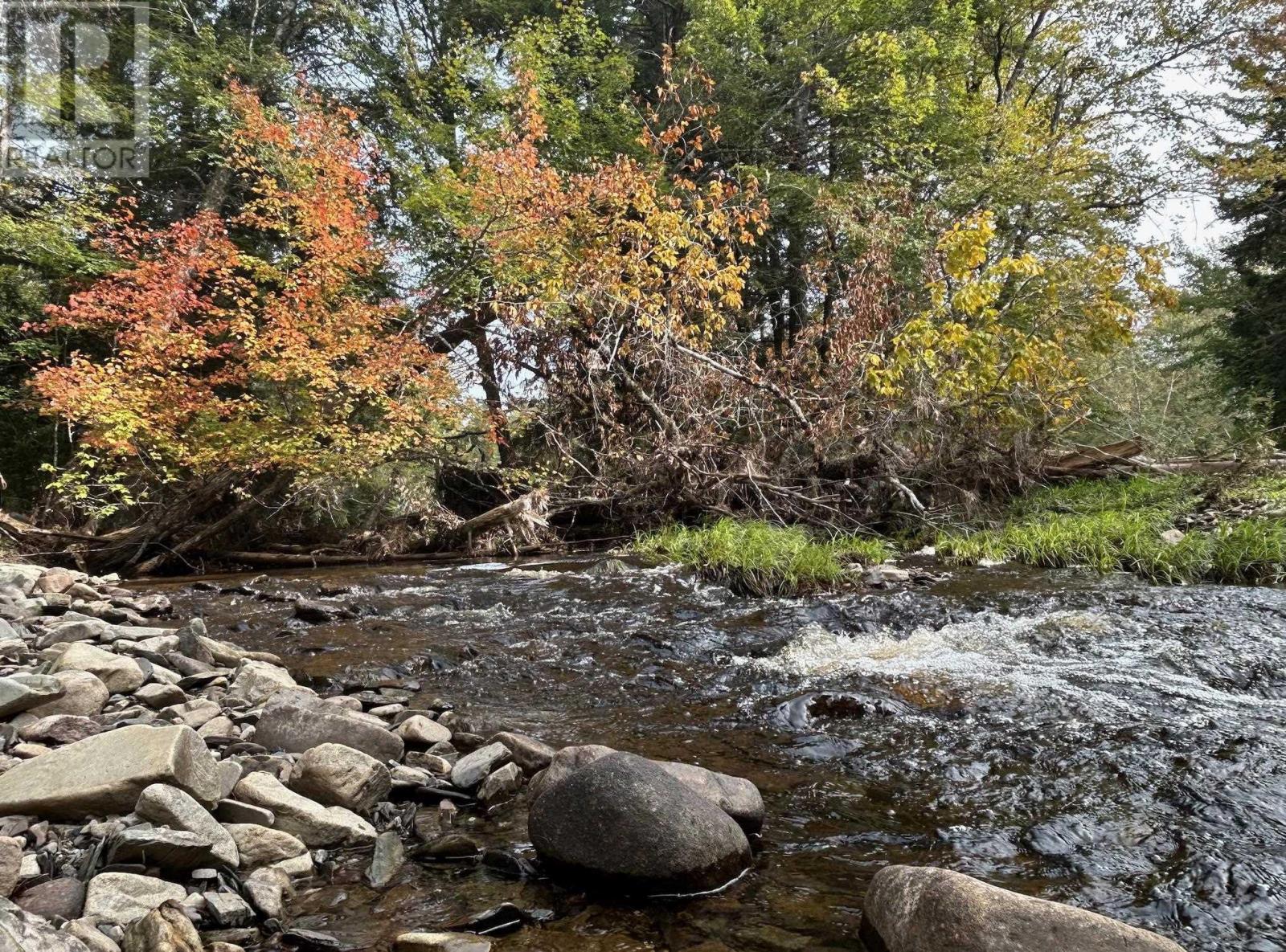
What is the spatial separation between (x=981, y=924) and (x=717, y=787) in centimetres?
102

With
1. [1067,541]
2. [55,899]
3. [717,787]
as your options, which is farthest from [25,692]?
[1067,541]

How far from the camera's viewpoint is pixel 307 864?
7.61ft

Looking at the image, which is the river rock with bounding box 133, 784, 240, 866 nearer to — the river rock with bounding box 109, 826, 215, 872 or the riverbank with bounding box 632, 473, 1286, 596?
the river rock with bounding box 109, 826, 215, 872

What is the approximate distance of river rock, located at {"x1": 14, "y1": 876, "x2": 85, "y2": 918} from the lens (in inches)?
74.5

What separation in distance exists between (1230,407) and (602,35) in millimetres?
16848

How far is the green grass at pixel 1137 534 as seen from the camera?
265 inches

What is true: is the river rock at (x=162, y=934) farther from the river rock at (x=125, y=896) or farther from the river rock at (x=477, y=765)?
the river rock at (x=477, y=765)

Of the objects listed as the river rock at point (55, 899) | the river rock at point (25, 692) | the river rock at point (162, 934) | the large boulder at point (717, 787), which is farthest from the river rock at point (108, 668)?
the large boulder at point (717, 787)

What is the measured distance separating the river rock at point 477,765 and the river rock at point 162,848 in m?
1.00

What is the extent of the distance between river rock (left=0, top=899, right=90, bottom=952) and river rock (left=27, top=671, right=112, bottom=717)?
70.3 inches

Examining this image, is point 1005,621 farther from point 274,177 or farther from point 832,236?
point 274,177

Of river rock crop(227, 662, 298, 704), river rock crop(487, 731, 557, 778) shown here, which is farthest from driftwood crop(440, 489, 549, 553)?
river rock crop(487, 731, 557, 778)

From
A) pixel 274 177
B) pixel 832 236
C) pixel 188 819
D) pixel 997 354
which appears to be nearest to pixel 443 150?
pixel 274 177
